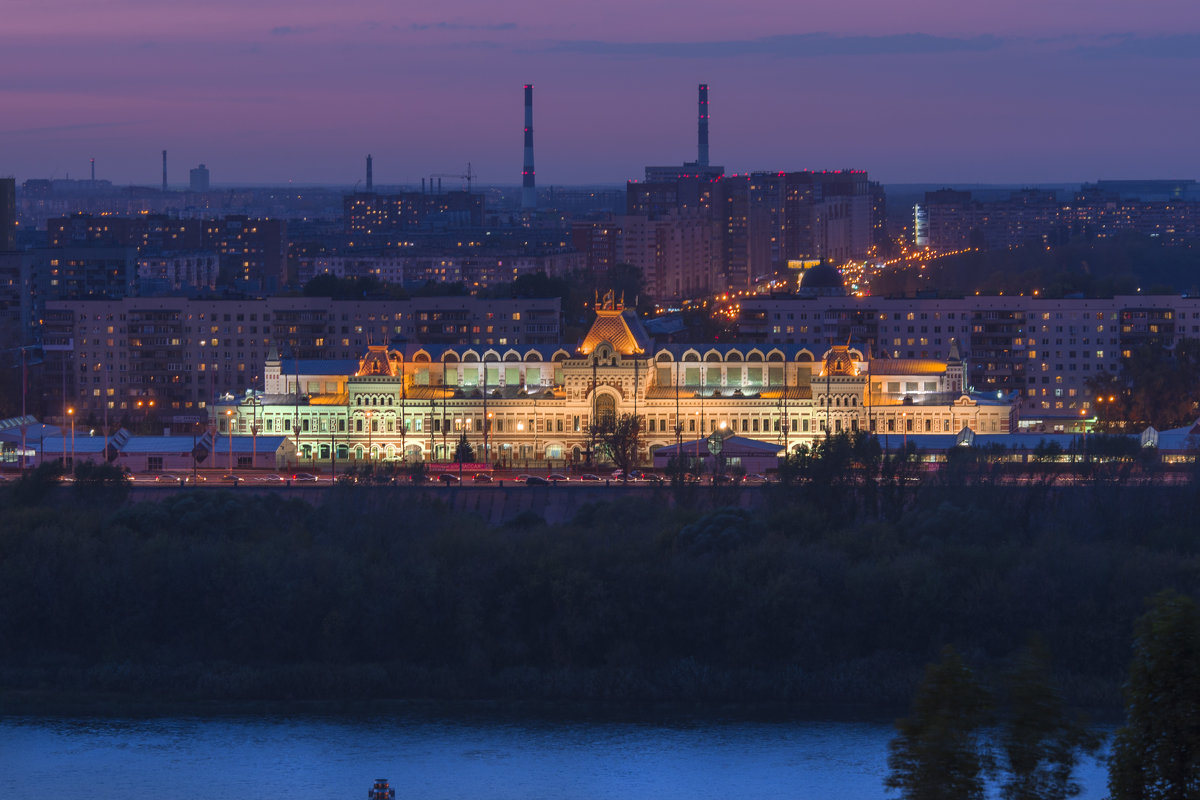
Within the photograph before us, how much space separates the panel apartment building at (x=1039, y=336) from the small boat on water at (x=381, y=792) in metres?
30.7

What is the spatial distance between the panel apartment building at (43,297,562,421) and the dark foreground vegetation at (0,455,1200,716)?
23273 millimetres

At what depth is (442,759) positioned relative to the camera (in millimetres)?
23562

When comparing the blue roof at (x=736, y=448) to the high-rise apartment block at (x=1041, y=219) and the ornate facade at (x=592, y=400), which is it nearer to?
the ornate facade at (x=592, y=400)

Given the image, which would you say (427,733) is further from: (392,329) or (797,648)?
(392,329)

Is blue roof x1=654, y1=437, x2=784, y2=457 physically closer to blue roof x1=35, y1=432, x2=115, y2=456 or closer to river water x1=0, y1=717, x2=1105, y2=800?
blue roof x1=35, y1=432, x2=115, y2=456

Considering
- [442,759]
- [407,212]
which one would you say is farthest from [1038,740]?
[407,212]

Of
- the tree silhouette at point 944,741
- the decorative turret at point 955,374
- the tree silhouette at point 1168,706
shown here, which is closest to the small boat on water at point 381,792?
the tree silhouette at point 944,741

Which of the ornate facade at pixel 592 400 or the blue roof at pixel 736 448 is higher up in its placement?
the ornate facade at pixel 592 400

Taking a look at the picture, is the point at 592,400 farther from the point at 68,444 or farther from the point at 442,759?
the point at 442,759

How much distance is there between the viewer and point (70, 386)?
5341 centimetres

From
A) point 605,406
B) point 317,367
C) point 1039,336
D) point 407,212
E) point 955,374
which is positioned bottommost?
point 605,406

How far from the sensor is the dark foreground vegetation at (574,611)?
2648 centimetres

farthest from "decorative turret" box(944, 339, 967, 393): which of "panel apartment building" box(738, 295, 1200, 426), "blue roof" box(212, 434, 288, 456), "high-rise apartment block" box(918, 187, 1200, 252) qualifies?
"high-rise apartment block" box(918, 187, 1200, 252)

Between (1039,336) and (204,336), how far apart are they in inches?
796
